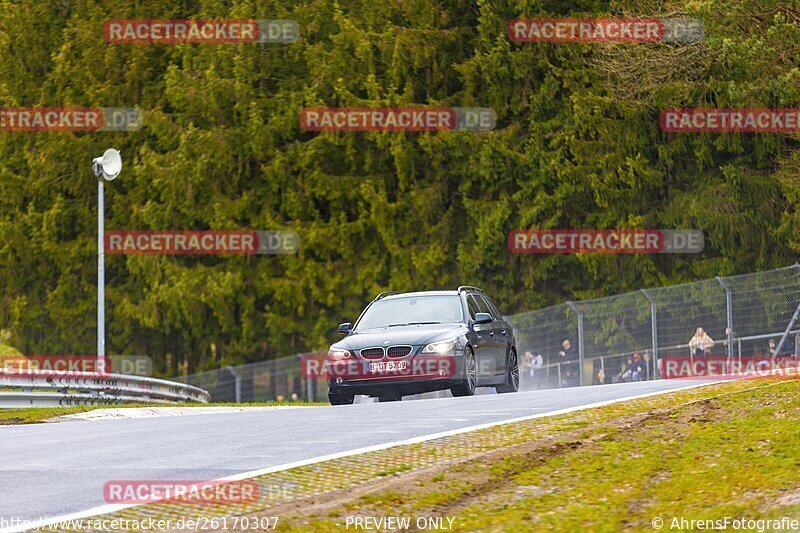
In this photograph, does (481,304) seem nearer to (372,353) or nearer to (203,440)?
(372,353)

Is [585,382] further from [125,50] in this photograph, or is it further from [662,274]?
[125,50]

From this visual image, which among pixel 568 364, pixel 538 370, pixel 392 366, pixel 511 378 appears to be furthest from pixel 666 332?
pixel 392 366

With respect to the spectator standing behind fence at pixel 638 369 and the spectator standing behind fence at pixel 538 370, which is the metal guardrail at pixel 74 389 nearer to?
the spectator standing behind fence at pixel 538 370

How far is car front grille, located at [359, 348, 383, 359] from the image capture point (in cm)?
1994

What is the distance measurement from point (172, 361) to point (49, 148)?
7.49 metres

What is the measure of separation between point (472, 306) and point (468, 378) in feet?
7.23

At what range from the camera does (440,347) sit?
2000 cm

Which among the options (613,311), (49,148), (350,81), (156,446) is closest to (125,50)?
(49,148)

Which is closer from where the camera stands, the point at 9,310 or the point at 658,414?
the point at 658,414

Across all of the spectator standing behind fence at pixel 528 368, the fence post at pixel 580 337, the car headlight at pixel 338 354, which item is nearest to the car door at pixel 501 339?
the car headlight at pixel 338 354

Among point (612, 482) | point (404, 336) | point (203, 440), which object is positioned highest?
point (404, 336)

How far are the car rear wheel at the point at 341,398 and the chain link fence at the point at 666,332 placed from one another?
347 inches

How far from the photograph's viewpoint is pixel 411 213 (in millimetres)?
41281

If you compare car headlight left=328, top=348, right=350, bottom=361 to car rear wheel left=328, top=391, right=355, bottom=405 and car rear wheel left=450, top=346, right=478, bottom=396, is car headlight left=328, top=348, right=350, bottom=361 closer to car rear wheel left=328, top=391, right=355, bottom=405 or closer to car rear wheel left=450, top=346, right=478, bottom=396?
car rear wheel left=328, top=391, right=355, bottom=405
